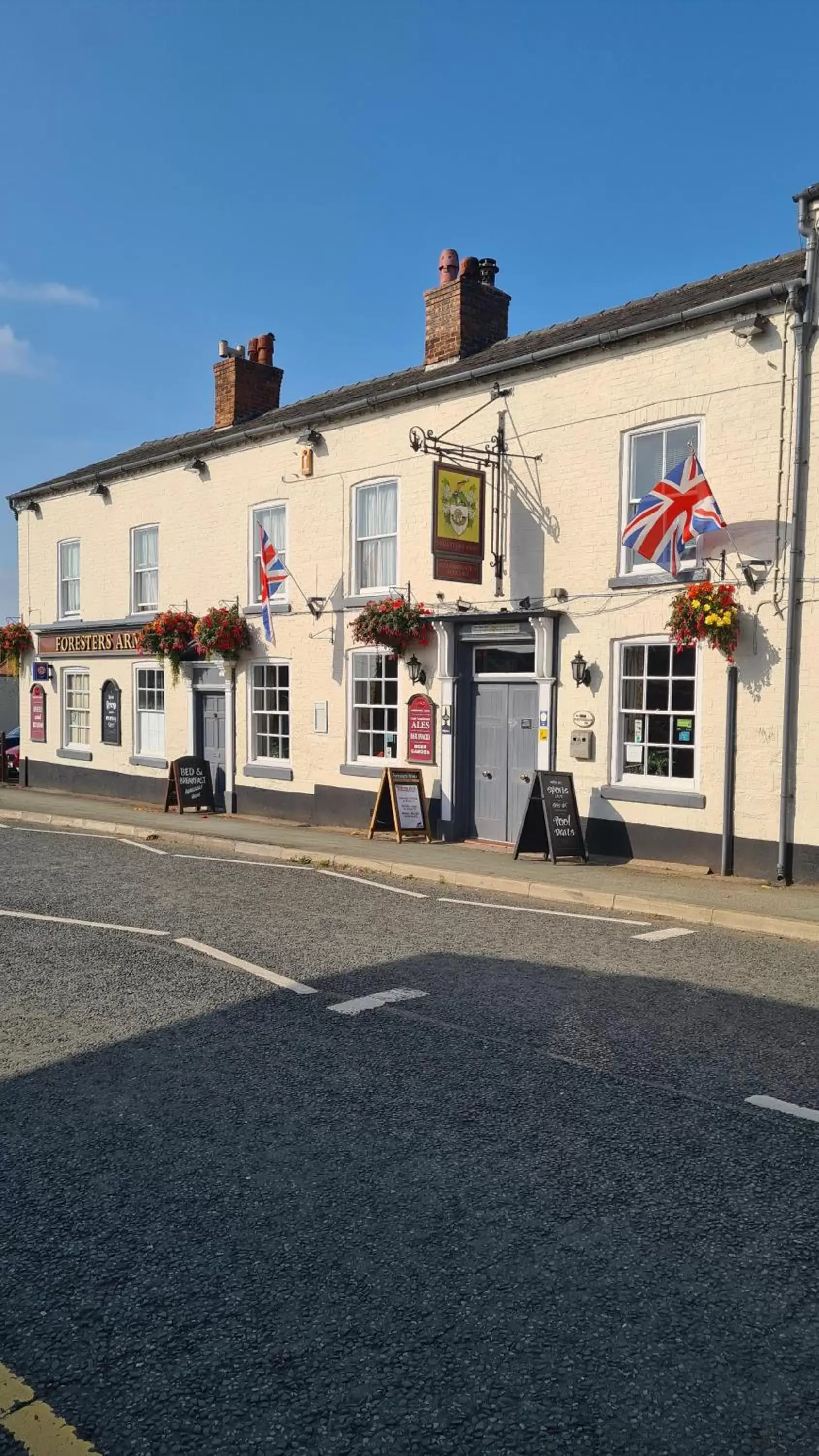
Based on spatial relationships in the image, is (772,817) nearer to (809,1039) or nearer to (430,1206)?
(809,1039)

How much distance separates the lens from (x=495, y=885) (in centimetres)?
1263

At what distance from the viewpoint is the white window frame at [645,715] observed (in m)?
13.2

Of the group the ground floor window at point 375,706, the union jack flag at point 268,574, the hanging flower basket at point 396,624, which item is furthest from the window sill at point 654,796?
the union jack flag at point 268,574

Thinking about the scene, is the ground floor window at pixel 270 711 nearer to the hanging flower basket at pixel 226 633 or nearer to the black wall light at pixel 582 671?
the hanging flower basket at pixel 226 633

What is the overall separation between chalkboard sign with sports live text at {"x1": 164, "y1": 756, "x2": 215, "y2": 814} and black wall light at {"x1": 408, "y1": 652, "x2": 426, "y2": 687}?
225 inches

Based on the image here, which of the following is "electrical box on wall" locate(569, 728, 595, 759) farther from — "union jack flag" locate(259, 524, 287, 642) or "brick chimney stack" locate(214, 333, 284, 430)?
"brick chimney stack" locate(214, 333, 284, 430)

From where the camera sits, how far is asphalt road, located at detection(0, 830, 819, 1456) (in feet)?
10.3

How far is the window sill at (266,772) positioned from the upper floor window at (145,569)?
4365 mm

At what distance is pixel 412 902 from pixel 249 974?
359 centimetres

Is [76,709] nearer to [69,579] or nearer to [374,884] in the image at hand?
[69,579]

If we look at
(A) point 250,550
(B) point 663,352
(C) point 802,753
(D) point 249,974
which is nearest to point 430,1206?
(D) point 249,974

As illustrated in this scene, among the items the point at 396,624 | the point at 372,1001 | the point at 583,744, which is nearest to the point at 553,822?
the point at 583,744

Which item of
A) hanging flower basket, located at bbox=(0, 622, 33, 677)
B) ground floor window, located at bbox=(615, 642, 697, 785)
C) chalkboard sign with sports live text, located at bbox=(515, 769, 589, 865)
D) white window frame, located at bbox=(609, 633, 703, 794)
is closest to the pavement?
chalkboard sign with sports live text, located at bbox=(515, 769, 589, 865)

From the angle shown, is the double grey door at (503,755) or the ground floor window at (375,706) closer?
the double grey door at (503,755)
